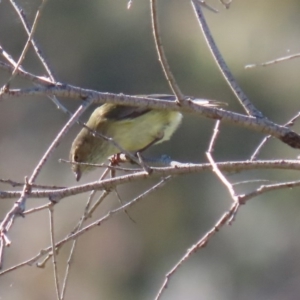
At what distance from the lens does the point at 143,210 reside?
11.0m

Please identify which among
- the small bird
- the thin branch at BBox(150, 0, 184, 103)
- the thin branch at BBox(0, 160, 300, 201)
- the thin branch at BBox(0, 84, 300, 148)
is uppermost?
the small bird

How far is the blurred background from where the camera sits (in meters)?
10.4

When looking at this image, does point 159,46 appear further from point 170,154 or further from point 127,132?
point 170,154

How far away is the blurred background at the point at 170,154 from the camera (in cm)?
1038

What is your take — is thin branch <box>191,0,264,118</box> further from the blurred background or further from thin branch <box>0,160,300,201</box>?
the blurred background

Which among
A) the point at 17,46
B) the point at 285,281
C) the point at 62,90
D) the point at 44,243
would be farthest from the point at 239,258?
the point at 62,90

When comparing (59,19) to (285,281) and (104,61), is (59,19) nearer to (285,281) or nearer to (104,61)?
(104,61)

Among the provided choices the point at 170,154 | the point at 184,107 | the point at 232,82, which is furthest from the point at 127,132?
the point at 170,154

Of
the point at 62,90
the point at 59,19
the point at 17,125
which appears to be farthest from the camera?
the point at 59,19

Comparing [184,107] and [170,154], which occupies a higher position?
[170,154]

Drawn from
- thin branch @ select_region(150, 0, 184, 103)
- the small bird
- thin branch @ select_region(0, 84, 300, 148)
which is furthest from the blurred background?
thin branch @ select_region(150, 0, 184, 103)

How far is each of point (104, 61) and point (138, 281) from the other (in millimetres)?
4086

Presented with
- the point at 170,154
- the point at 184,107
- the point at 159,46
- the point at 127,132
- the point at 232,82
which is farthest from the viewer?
the point at 170,154

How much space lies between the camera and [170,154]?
36.3ft
